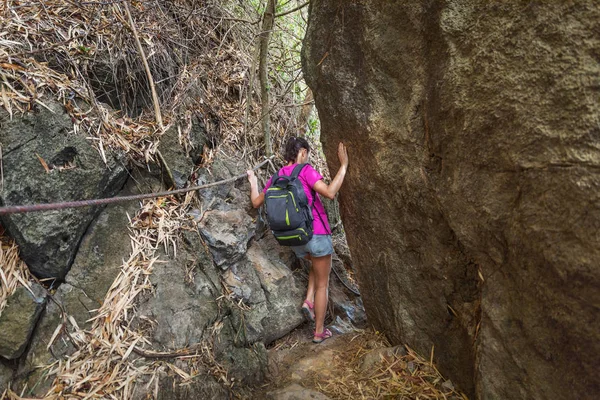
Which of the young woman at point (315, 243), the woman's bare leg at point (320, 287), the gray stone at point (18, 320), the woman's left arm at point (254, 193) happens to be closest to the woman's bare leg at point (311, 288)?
the young woman at point (315, 243)

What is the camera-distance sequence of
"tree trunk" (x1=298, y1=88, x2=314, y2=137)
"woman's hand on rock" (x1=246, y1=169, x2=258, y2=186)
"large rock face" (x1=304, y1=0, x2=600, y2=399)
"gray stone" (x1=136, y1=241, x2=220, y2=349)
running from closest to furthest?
"large rock face" (x1=304, y1=0, x2=600, y2=399), "gray stone" (x1=136, y1=241, x2=220, y2=349), "woman's hand on rock" (x1=246, y1=169, x2=258, y2=186), "tree trunk" (x1=298, y1=88, x2=314, y2=137)

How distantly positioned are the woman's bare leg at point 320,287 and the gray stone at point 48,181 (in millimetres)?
2127

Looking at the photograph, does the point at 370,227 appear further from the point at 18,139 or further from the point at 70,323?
the point at 18,139

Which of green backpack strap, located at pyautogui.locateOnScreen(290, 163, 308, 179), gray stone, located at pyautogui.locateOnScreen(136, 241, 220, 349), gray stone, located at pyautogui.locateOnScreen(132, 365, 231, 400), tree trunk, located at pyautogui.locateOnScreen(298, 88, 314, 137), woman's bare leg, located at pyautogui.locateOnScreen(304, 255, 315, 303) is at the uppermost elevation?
tree trunk, located at pyautogui.locateOnScreen(298, 88, 314, 137)

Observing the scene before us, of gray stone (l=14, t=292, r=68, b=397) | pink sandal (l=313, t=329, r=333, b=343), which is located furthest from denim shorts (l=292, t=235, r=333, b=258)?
gray stone (l=14, t=292, r=68, b=397)

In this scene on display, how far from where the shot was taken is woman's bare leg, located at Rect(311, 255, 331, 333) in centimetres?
396

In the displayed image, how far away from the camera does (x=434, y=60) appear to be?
8.22 feet

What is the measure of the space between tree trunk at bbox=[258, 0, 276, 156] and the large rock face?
4.73 ft

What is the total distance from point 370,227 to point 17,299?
107 inches

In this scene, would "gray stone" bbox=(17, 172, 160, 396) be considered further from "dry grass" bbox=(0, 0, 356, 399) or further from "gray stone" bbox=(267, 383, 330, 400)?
"gray stone" bbox=(267, 383, 330, 400)

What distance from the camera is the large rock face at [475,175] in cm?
175

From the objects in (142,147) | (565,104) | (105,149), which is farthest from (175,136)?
(565,104)

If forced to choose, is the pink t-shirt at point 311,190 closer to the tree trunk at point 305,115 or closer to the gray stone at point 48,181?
the gray stone at point 48,181

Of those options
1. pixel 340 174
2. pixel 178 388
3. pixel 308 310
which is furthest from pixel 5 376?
pixel 340 174
